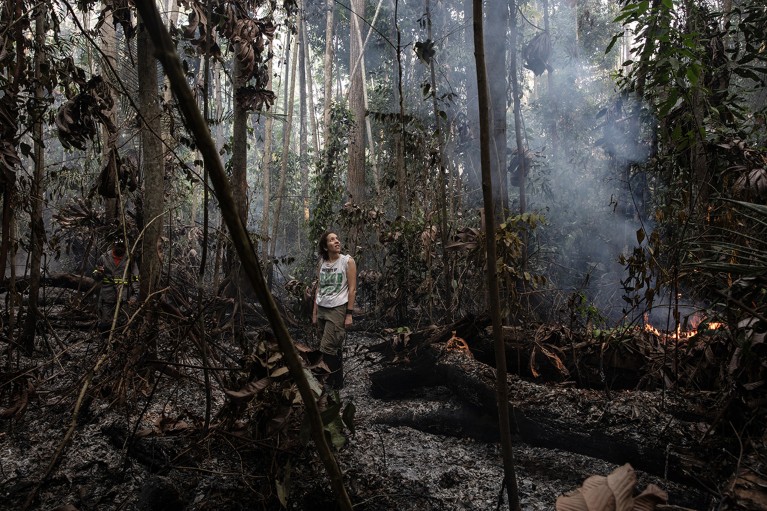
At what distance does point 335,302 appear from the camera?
5316 mm

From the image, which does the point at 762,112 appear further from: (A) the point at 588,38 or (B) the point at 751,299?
(A) the point at 588,38

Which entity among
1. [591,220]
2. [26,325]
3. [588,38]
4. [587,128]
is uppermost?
[588,38]

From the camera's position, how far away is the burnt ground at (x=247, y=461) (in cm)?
291

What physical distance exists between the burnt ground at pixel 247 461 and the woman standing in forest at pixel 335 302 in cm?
131

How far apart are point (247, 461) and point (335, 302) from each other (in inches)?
91.2

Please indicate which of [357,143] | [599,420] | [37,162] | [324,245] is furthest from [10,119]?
[357,143]

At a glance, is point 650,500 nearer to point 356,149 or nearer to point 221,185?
point 221,185

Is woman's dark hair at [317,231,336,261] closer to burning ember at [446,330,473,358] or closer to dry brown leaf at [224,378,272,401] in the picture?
burning ember at [446,330,473,358]

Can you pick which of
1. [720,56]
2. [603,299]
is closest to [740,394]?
[720,56]

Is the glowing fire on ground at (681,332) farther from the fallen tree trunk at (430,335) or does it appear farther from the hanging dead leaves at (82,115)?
the hanging dead leaves at (82,115)

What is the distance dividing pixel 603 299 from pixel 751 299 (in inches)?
373

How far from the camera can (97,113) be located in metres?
3.71

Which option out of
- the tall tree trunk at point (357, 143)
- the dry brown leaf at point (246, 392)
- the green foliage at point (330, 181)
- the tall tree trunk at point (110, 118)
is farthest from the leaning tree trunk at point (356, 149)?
the dry brown leaf at point (246, 392)

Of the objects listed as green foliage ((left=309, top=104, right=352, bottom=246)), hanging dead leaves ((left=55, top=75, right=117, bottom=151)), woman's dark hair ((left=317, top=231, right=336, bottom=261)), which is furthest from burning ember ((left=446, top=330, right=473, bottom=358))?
green foliage ((left=309, top=104, right=352, bottom=246))
